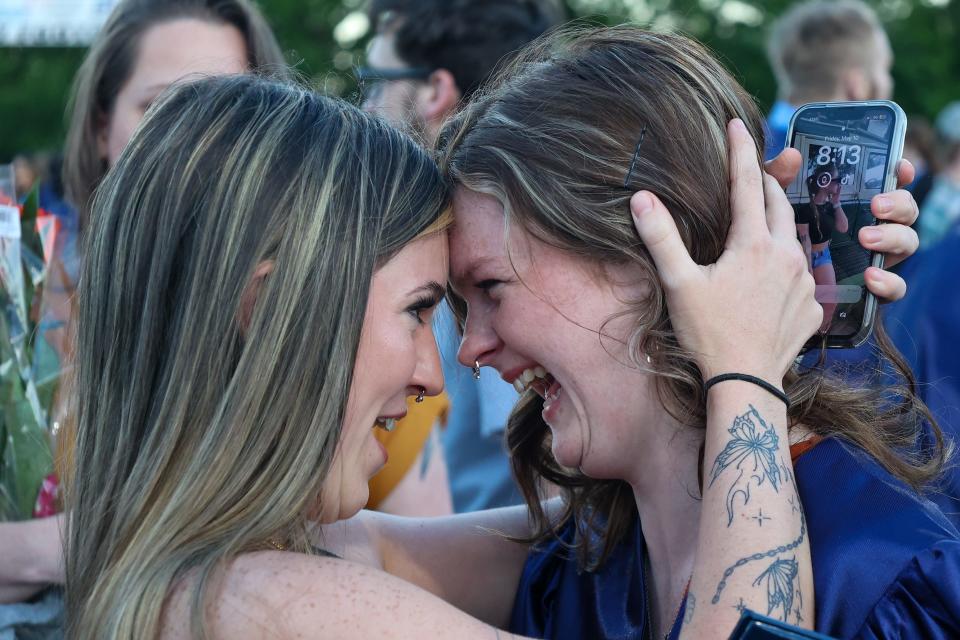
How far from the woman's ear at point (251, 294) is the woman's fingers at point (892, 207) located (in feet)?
4.13

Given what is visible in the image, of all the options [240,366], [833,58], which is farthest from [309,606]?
[833,58]

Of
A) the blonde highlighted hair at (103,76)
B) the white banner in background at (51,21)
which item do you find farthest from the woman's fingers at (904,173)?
the white banner in background at (51,21)

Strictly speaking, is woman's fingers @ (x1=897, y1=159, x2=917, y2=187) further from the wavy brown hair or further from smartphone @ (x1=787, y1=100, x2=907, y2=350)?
the wavy brown hair

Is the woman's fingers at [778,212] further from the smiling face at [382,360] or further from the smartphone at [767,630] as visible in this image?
the smartphone at [767,630]

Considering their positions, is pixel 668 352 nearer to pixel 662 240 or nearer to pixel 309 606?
pixel 662 240

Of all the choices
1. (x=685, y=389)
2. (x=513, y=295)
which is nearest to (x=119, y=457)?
(x=513, y=295)

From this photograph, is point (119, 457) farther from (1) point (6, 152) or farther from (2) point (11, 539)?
Answer: (1) point (6, 152)

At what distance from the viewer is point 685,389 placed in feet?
7.68

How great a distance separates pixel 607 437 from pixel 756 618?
2.93ft

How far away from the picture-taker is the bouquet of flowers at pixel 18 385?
2.62m

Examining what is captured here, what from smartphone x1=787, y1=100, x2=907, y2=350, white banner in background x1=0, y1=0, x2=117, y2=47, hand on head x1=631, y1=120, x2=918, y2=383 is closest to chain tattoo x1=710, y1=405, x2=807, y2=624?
hand on head x1=631, y1=120, x2=918, y2=383

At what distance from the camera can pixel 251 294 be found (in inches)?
81.4

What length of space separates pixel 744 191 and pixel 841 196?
26 cm

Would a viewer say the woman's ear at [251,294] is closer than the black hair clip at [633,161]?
Yes
